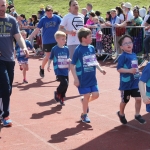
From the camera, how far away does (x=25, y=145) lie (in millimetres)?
5734

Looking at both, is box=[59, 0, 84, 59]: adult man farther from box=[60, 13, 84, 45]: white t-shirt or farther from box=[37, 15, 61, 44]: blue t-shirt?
box=[37, 15, 61, 44]: blue t-shirt

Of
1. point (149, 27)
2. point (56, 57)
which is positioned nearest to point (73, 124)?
point (56, 57)

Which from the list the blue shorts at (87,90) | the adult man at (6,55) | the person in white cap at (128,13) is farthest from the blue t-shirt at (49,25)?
the blue shorts at (87,90)

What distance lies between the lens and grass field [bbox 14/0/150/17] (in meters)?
37.5

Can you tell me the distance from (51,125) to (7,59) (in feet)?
4.19

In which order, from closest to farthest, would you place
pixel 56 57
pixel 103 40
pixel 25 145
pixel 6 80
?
pixel 25 145
pixel 6 80
pixel 56 57
pixel 103 40

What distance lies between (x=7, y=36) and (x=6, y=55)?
11.9 inches

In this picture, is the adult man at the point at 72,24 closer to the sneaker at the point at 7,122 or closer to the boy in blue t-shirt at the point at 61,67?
the boy in blue t-shirt at the point at 61,67

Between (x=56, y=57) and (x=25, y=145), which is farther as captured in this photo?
(x=56, y=57)

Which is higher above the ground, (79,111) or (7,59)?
(7,59)

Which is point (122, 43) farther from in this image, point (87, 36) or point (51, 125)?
point (51, 125)

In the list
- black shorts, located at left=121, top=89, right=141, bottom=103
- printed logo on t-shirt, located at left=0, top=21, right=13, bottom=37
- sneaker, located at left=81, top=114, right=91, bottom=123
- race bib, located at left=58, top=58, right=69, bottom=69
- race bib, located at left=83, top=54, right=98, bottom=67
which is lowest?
sneaker, located at left=81, top=114, right=91, bottom=123

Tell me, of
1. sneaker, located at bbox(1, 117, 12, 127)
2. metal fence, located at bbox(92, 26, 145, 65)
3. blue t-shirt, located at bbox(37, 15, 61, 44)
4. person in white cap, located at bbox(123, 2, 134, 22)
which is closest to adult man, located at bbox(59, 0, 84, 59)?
blue t-shirt, located at bbox(37, 15, 61, 44)

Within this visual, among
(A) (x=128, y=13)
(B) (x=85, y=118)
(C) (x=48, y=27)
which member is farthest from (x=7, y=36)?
(A) (x=128, y=13)
